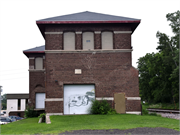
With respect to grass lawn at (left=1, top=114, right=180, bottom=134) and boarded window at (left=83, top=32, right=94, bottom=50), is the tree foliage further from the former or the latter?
grass lawn at (left=1, top=114, right=180, bottom=134)

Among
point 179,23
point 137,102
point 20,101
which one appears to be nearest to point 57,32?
point 137,102

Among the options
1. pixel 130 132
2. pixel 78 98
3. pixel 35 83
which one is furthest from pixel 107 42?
pixel 35 83

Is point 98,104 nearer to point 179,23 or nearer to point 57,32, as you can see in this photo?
point 57,32

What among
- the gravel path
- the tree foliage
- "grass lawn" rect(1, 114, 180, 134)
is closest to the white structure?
the tree foliage

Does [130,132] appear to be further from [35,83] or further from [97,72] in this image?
[35,83]

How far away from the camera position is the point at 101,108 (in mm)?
19859

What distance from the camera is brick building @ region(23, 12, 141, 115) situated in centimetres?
2088

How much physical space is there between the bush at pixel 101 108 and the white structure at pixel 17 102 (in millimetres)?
42186

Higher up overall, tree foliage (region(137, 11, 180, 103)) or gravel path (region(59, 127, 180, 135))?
tree foliage (region(137, 11, 180, 103))

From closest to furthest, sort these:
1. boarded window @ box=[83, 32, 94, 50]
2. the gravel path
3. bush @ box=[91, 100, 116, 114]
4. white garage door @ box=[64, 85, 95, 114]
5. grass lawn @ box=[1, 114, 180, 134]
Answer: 1. the gravel path
2. grass lawn @ box=[1, 114, 180, 134]
3. bush @ box=[91, 100, 116, 114]
4. white garage door @ box=[64, 85, 95, 114]
5. boarded window @ box=[83, 32, 94, 50]

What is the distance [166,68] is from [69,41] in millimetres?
36619

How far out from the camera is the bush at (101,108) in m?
20.0

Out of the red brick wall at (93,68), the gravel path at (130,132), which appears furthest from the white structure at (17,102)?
the gravel path at (130,132)

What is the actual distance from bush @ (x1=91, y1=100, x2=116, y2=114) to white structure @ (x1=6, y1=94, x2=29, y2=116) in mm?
42186
